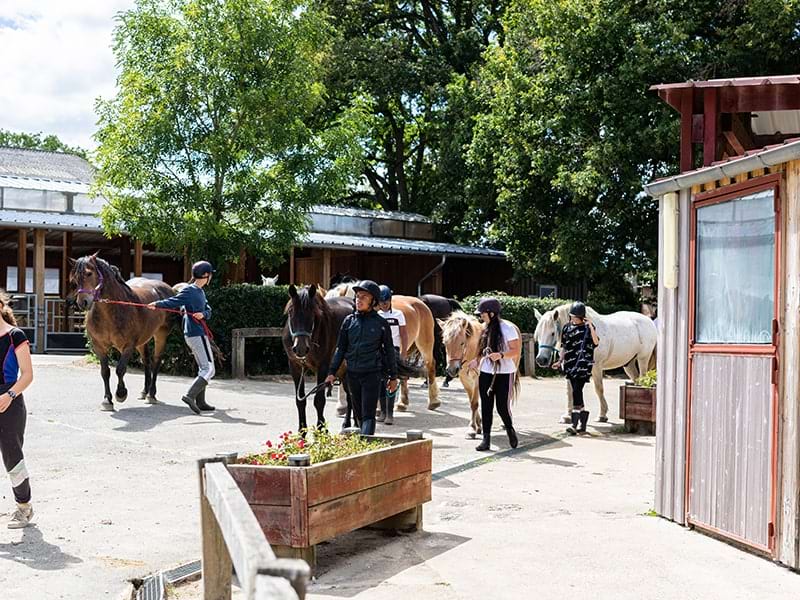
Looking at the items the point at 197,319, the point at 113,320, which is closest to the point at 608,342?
the point at 197,319

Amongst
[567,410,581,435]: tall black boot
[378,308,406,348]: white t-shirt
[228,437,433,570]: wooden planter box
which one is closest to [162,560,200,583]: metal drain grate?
[228,437,433,570]: wooden planter box

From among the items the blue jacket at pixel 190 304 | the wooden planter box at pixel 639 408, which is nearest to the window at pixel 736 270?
the wooden planter box at pixel 639 408

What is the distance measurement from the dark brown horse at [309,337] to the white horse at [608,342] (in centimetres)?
341

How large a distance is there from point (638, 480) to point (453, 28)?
32371 mm

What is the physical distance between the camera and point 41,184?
91.1 feet

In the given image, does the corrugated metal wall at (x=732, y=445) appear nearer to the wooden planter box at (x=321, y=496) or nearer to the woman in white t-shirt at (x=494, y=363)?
the wooden planter box at (x=321, y=496)

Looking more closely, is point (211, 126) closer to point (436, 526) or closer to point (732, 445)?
point (436, 526)

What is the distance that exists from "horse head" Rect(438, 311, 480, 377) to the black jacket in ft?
10.6

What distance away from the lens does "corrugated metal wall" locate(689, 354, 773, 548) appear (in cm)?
685

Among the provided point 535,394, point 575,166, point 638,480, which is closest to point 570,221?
point 575,166

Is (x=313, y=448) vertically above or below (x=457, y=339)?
below

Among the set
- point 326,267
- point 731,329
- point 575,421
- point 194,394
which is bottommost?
point 575,421

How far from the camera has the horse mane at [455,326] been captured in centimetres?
1264

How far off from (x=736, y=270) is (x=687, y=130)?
1582mm
